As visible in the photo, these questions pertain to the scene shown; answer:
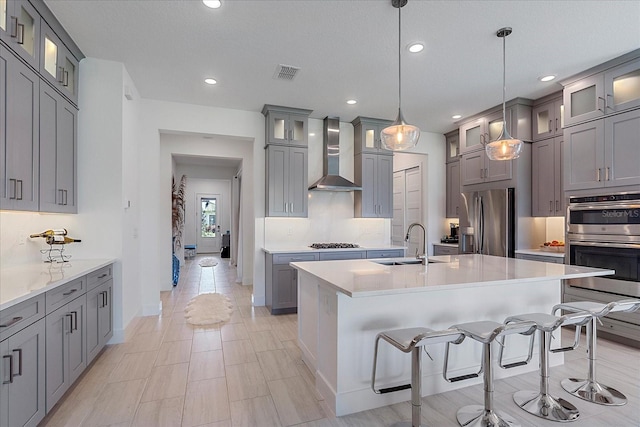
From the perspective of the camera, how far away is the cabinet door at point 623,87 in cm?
322

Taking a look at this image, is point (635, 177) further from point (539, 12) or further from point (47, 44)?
point (47, 44)

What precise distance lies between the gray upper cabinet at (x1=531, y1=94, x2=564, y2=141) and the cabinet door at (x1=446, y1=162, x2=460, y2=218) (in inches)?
59.3

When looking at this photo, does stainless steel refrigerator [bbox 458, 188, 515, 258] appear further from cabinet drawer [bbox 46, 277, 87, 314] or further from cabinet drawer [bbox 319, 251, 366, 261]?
cabinet drawer [bbox 46, 277, 87, 314]

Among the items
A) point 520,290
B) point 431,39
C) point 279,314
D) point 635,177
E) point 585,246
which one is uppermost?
point 431,39

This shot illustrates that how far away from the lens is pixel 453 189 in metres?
5.97

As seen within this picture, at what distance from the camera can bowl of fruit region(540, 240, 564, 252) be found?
426 centimetres

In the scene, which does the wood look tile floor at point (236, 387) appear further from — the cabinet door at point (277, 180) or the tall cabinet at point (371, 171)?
the tall cabinet at point (371, 171)

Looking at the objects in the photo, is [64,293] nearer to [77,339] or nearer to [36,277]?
[36,277]

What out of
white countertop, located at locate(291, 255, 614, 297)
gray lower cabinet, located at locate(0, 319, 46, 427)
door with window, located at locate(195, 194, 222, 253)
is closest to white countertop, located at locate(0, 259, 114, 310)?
gray lower cabinet, located at locate(0, 319, 46, 427)

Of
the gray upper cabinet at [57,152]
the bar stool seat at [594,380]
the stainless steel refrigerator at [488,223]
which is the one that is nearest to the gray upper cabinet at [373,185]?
the stainless steel refrigerator at [488,223]

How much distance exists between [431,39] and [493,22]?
497 millimetres

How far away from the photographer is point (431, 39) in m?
2.93

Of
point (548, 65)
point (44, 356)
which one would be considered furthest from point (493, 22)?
point (44, 356)

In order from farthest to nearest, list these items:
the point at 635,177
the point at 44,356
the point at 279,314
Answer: the point at 279,314, the point at 635,177, the point at 44,356
